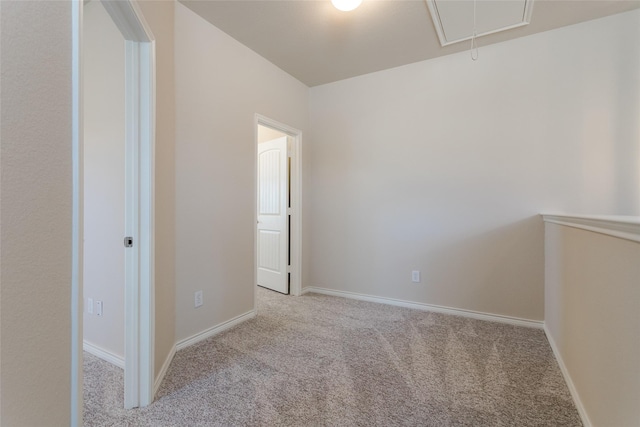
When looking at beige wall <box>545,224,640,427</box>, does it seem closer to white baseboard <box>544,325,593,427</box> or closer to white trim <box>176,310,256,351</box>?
white baseboard <box>544,325,593,427</box>

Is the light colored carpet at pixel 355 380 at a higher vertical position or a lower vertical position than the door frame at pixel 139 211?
lower

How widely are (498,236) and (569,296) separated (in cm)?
95

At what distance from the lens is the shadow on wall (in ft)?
8.35

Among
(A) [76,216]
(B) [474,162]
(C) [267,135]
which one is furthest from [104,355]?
(B) [474,162]

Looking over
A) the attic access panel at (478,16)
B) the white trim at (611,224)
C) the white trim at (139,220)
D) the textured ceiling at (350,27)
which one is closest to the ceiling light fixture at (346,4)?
the textured ceiling at (350,27)

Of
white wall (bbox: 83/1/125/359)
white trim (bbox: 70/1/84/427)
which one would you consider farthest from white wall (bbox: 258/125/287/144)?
white trim (bbox: 70/1/84/427)

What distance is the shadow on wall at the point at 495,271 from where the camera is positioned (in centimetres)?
254

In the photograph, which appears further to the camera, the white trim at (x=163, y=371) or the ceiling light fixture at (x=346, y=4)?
the ceiling light fixture at (x=346, y=4)

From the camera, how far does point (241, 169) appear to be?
2.68 m

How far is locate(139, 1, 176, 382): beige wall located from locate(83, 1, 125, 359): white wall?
0.82ft

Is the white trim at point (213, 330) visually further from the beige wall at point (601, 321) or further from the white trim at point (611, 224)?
the white trim at point (611, 224)

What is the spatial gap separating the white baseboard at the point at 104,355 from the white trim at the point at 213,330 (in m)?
0.35

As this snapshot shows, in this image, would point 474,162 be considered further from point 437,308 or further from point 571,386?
point 571,386

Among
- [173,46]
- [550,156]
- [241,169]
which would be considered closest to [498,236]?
[550,156]
